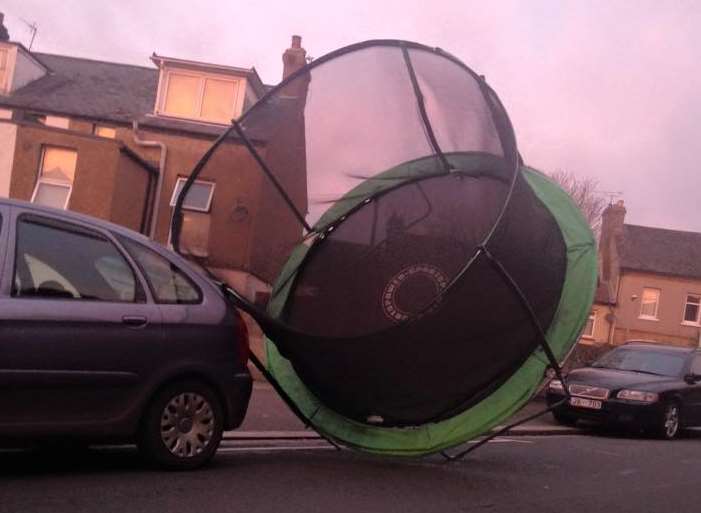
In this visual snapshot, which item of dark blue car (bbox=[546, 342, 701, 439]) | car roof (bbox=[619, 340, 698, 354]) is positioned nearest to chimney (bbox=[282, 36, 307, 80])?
car roof (bbox=[619, 340, 698, 354])

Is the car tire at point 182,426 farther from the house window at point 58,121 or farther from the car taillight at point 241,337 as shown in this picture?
the house window at point 58,121

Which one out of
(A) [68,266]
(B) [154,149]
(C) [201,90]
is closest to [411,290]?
(A) [68,266]

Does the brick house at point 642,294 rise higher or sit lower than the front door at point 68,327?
higher

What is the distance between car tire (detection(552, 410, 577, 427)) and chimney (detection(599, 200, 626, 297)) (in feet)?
105

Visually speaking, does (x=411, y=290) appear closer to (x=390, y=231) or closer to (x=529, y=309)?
(x=390, y=231)

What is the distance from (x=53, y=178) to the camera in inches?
812

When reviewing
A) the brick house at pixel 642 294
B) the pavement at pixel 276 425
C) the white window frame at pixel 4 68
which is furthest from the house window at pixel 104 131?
the brick house at pixel 642 294

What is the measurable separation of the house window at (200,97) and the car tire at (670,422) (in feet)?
47.8

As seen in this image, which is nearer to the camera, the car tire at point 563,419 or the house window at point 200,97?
the car tire at point 563,419

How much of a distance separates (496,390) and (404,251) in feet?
4.95

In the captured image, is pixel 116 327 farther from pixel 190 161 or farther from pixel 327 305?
pixel 190 161

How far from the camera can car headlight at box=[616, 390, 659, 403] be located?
13.5m

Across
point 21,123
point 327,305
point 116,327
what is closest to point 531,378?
point 327,305

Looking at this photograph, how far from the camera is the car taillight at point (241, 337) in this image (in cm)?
740
